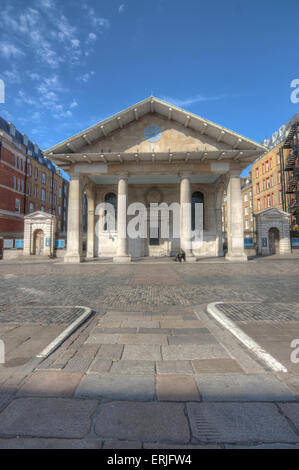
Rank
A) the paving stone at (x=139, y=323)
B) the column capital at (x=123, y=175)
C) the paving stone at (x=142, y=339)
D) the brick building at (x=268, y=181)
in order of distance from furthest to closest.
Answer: the brick building at (x=268, y=181) < the column capital at (x=123, y=175) < the paving stone at (x=139, y=323) < the paving stone at (x=142, y=339)

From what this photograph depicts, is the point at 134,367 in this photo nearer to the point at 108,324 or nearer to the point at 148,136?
the point at 108,324

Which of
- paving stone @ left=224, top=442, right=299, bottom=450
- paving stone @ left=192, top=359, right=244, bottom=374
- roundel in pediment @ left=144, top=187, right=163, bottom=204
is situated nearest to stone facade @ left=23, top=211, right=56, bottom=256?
roundel in pediment @ left=144, top=187, right=163, bottom=204

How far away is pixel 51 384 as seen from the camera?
2551 millimetres

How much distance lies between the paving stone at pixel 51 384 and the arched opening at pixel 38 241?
81.4 ft

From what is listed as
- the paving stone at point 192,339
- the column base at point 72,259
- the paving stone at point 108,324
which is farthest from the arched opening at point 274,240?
the paving stone at point 108,324

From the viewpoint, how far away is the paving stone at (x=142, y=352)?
3.16 metres

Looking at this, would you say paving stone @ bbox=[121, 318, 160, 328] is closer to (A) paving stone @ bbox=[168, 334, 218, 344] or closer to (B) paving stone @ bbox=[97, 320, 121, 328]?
(B) paving stone @ bbox=[97, 320, 121, 328]

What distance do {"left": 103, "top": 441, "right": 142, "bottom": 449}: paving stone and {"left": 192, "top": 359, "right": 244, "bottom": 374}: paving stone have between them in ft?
4.08

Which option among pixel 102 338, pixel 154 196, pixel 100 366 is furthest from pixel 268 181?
pixel 100 366

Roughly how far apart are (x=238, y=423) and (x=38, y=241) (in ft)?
87.9

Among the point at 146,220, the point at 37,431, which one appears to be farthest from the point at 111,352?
the point at 146,220

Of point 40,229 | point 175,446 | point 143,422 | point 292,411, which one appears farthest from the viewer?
point 40,229

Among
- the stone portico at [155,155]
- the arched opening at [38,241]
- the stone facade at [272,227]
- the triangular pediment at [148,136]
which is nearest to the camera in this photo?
the stone portico at [155,155]

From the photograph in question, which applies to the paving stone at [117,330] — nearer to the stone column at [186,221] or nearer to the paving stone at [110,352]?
the paving stone at [110,352]
